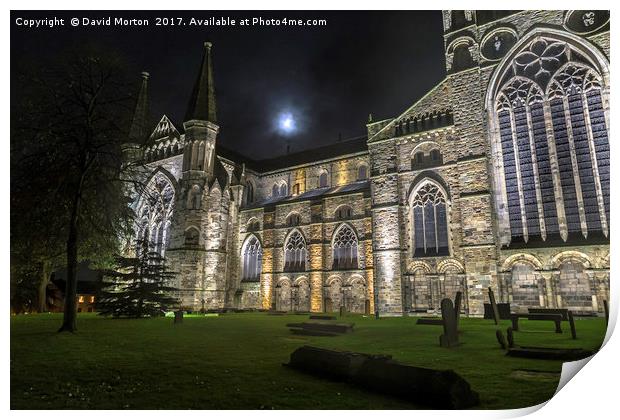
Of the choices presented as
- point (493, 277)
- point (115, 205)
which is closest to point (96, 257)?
point (115, 205)

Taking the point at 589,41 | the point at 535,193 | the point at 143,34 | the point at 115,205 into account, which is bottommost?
the point at 115,205

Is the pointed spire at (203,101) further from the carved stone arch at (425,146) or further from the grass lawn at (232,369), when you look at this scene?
the grass lawn at (232,369)

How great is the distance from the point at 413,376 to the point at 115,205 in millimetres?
12355

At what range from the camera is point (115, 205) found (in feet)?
46.6

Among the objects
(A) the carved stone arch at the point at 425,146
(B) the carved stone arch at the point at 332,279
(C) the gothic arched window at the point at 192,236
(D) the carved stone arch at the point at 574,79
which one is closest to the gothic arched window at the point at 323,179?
(B) the carved stone arch at the point at 332,279

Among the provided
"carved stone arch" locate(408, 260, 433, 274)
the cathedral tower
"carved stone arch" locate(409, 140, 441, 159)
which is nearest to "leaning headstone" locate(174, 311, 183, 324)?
the cathedral tower

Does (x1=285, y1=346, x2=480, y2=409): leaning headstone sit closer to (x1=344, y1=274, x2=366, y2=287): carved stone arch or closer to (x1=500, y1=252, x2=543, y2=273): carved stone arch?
(x1=500, y1=252, x2=543, y2=273): carved stone arch

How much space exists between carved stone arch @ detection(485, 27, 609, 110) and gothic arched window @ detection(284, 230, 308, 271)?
630 inches

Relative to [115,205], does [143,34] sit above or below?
above

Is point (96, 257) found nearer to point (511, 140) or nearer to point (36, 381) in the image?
point (36, 381)

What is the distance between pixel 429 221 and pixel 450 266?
102 inches

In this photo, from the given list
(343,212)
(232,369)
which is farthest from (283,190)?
(232,369)

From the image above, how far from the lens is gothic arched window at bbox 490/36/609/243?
53.8 ft

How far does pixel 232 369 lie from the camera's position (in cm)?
752
